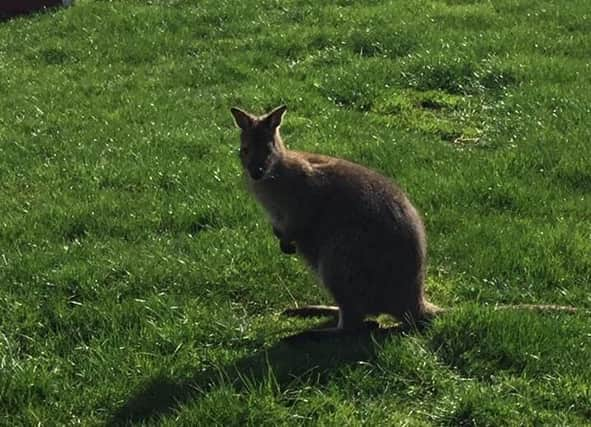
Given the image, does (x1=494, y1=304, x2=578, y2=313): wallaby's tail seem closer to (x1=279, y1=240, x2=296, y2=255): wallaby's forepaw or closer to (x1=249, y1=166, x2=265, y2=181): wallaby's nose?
(x1=279, y1=240, x2=296, y2=255): wallaby's forepaw

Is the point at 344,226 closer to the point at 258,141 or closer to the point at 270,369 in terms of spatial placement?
the point at 258,141

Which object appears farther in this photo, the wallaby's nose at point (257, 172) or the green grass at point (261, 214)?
the wallaby's nose at point (257, 172)

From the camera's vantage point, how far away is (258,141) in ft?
19.2

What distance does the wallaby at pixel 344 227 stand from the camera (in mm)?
5410

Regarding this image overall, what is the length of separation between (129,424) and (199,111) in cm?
535

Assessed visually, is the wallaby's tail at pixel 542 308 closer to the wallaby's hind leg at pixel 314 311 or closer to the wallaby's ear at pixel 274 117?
the wallaby's hind leg at pixel 314 311

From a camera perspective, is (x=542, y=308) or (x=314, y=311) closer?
(x=542, y=308)

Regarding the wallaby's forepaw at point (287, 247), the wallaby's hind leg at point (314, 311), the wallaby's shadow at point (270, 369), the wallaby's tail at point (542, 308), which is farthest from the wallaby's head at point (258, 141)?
the wallaby's tail at point (542, 308)

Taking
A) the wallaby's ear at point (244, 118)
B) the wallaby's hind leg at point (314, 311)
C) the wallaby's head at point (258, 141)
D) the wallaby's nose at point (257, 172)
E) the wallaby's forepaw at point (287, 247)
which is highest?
the wallaby's ear at point (244, 118)

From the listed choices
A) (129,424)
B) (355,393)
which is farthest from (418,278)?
(129,424)

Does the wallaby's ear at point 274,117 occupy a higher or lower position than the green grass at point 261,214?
higher

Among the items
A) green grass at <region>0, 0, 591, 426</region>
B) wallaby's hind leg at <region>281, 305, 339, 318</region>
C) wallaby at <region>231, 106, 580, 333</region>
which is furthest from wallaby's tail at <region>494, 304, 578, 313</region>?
wallaby's hind leg at <region>281, 305, 339, 318</region>

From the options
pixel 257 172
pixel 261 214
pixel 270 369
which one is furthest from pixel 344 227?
pixel 261 214

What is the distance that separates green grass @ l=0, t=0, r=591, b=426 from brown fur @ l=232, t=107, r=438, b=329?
23 centimetres
